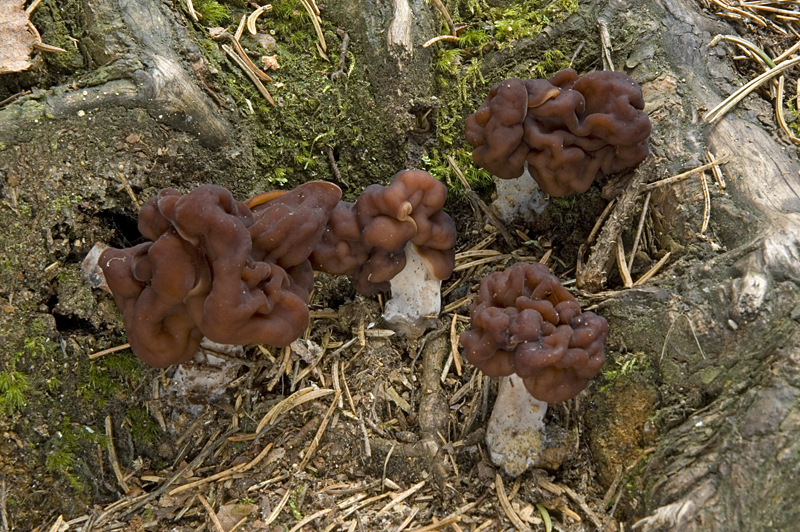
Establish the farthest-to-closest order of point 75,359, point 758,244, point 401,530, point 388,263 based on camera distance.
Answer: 1. point 388,263
2. point 75,359
3. point 401,530
4. point 758,244

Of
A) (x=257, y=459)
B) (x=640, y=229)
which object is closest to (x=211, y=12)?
(x=257, y=459)

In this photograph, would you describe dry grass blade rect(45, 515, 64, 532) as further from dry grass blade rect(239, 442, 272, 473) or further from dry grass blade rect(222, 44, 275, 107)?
dry grass blade rect(222, 44, 275, 107)

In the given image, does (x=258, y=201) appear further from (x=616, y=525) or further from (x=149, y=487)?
(x=616, y=525)

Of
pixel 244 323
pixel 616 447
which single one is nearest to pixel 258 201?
pixel 244 323

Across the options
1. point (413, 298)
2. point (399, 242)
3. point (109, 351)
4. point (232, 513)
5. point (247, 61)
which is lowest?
point (232, 513)

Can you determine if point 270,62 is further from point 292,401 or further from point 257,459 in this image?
point 257,459

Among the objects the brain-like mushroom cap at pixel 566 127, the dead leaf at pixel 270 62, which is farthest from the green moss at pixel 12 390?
the brain-like mushroom cap at pixel 566 127
